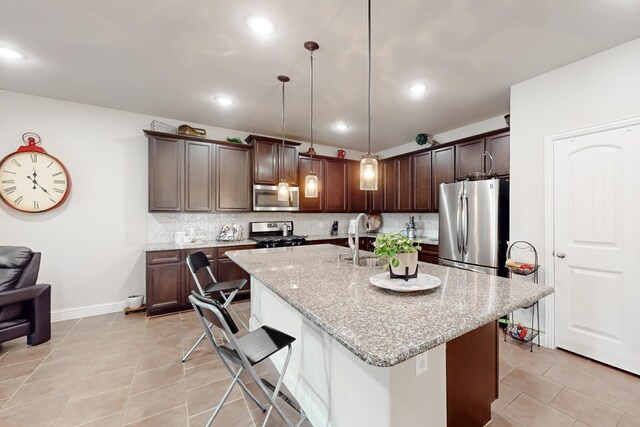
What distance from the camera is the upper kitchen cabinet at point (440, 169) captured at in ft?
12.8

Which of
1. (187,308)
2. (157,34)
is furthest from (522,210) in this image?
(187,308)

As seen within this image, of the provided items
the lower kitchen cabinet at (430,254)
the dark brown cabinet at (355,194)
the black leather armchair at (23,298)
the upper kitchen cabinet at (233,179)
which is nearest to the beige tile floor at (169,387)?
the black leather armchair at (23,298)

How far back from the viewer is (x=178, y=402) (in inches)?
72.3

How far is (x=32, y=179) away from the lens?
311 cm

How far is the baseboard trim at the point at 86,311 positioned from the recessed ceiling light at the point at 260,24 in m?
3.76

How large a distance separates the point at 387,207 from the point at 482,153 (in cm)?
190

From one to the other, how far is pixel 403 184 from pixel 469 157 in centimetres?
122

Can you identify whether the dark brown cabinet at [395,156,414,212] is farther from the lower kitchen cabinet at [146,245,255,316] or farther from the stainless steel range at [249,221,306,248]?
the lower kitchen cabinet at [146,245,255,316]

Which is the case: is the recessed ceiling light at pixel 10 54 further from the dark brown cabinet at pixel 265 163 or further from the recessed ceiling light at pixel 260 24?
the dark brown cabinet at pixel 265 163

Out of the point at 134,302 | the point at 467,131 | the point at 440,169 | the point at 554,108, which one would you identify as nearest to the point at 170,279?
the point at 134,302

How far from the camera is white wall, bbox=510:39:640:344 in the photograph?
2.19 m

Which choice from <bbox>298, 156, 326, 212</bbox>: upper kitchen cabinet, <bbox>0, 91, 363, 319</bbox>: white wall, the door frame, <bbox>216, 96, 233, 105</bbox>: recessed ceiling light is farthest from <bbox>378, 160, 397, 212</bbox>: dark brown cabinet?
<bbox>0, 91, 363, 319</bbox>: white wall

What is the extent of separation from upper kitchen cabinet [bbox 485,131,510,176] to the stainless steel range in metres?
2.91

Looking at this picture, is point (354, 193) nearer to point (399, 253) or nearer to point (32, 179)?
point (399, 253)
